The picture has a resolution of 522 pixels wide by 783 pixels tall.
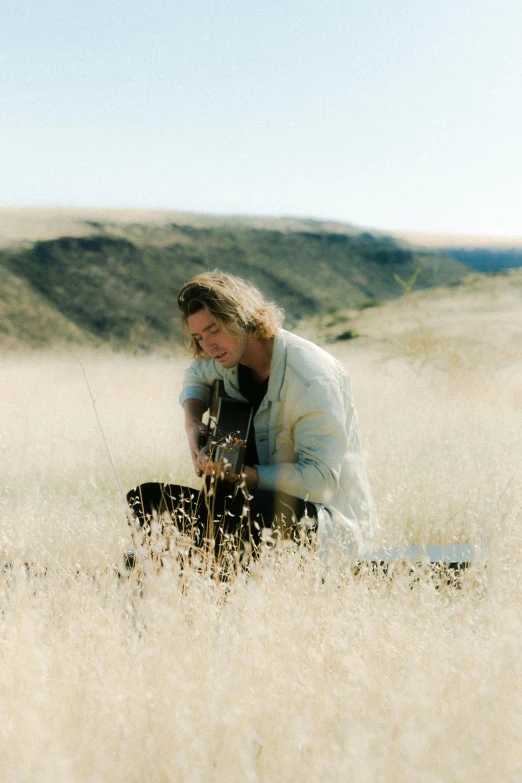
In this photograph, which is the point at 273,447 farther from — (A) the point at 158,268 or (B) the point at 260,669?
(A) the point at 158,268

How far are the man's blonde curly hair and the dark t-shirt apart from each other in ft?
0.79

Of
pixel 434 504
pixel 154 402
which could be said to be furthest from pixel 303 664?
pixel 154 402

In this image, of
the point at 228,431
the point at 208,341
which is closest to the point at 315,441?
the point at 228,431

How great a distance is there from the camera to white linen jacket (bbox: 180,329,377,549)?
9.73ft

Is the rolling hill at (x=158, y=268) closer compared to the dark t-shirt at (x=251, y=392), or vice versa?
the dark t-shirt at (x=251, y=392)

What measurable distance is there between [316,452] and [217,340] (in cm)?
67

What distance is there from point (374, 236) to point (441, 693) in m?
67.2

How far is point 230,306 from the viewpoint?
3133 mm

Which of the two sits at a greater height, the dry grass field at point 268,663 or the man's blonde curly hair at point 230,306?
the man's blonde curly hair at point 230,306

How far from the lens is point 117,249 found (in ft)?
148

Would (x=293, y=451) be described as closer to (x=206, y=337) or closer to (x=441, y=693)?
(x=206, y=337)

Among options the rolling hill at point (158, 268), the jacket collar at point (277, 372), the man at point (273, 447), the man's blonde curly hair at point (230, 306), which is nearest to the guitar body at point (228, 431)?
the man at point (273, 447)

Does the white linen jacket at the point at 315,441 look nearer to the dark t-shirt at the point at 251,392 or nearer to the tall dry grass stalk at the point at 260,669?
the dark t-shirt at the point at 251,392

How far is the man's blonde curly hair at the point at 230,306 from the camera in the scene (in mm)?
3137
